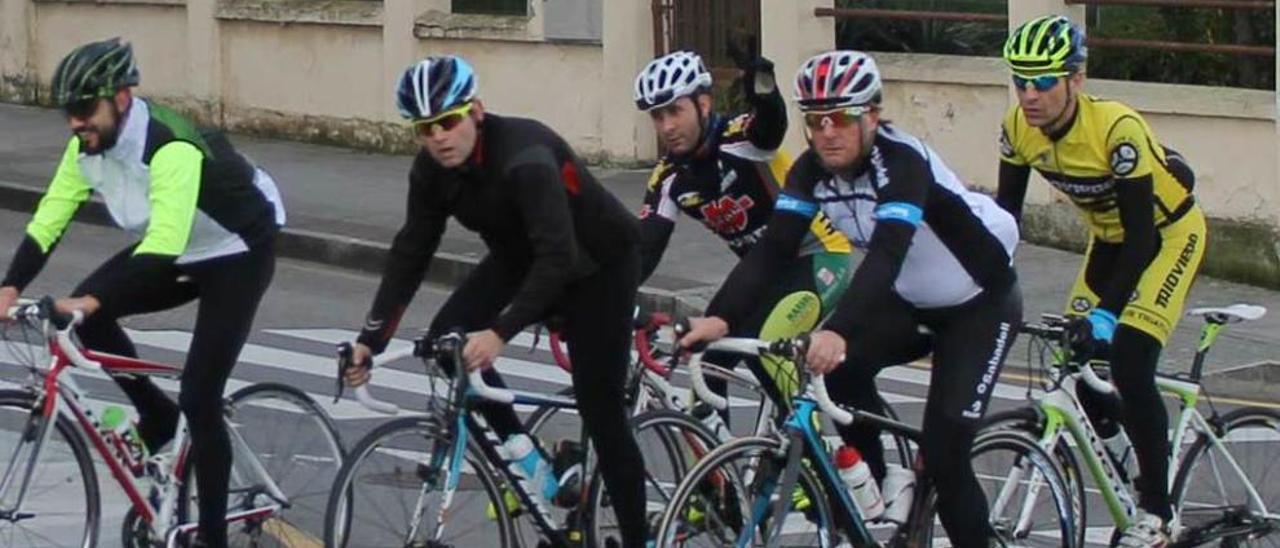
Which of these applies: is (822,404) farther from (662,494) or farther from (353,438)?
(353,438)

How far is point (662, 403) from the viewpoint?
308 inches

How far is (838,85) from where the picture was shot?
22.1 ft

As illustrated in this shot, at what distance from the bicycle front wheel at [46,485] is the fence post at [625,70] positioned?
11.4 metres

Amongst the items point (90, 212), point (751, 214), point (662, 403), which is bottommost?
point (90, 212)

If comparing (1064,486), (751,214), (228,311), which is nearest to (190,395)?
(228,311)

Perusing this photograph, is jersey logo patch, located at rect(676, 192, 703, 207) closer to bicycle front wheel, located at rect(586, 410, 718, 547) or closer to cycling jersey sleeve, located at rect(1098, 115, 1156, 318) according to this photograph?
bicycle front wheel, located at rect(586, 410, 718, 547)

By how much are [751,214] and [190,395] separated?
6.64 feet

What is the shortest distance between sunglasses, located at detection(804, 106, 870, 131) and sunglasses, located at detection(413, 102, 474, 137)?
3.09ft

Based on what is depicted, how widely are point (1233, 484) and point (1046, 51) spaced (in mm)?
1476

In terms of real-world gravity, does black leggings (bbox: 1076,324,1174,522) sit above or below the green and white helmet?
below

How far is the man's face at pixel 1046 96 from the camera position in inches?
294

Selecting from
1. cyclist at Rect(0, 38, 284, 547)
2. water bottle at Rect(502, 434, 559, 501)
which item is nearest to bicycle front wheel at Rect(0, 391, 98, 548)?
cyclist at Rect(0, 38, 284, 547)

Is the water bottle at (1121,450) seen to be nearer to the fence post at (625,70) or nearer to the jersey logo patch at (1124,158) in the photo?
the jersey logo patch at (1124,158)

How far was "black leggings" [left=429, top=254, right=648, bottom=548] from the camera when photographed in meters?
7.10
